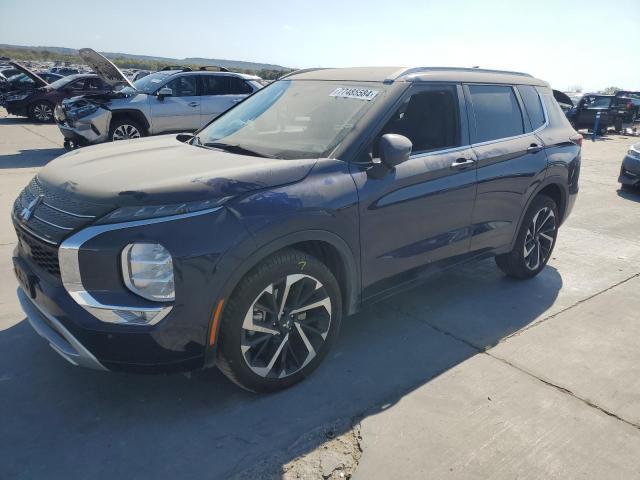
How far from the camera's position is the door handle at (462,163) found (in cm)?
362

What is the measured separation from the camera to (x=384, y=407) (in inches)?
112

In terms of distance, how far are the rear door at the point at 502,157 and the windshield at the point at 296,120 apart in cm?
108

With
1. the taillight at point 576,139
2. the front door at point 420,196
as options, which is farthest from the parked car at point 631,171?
the front door at point 420,196

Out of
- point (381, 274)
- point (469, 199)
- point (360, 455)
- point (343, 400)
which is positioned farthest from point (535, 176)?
point (360, 455)

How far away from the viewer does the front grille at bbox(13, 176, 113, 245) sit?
2443 mm

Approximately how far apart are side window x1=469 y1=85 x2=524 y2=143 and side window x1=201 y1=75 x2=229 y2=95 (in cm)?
829

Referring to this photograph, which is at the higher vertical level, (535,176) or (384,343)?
(535,176)

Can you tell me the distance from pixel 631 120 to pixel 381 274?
2518 cm

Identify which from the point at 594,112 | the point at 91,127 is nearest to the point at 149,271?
the point at 91,127

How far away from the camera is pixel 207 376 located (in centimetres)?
307

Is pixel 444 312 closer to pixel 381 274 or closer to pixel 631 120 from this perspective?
pixel 381 274

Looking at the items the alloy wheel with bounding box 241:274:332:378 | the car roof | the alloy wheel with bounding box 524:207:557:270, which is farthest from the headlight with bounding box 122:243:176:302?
the alloy wheel with bounding box 524:207:557:270

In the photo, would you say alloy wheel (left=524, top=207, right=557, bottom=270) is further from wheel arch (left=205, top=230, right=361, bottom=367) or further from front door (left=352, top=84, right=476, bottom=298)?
wheel arch (left=205, top=230, right=361, bottom=367)

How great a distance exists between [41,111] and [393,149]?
1752 centimetres
